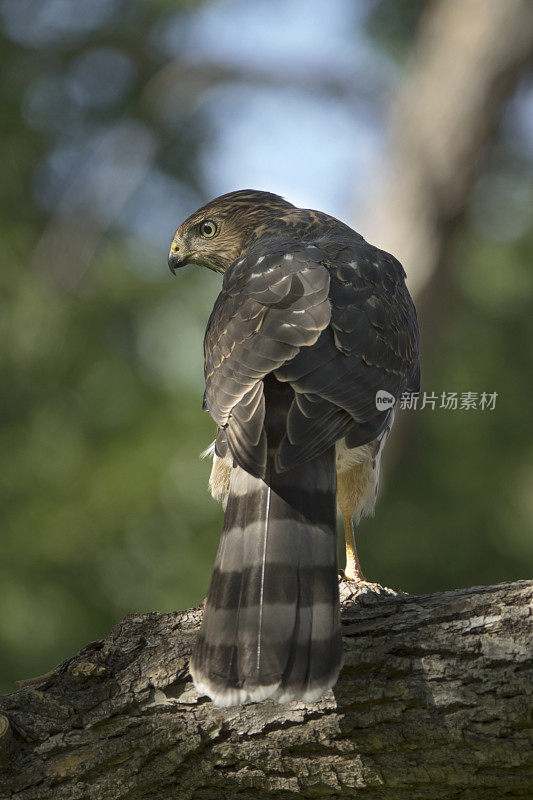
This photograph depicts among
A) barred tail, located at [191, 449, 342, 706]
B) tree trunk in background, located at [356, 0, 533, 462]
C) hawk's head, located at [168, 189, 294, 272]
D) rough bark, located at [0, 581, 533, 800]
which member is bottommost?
rough bark, located at [0, 581, 533, 800]

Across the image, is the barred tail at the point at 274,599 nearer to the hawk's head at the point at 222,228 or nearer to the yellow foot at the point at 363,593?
the yellow foot at the point at 363,593

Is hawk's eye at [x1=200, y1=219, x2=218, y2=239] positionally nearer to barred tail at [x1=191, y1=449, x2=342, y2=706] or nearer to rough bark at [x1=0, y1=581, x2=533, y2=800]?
barred tail at [x1=191, y1=449, x2=342, y2=706]

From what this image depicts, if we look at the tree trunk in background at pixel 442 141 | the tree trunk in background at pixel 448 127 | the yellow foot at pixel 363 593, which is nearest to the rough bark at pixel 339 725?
the yellow foot at pixel 363 593

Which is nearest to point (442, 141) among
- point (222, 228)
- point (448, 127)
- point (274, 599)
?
point (448, 127)

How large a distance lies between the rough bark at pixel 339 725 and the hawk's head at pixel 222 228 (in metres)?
2.51

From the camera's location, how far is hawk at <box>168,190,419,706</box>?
7.80 ft

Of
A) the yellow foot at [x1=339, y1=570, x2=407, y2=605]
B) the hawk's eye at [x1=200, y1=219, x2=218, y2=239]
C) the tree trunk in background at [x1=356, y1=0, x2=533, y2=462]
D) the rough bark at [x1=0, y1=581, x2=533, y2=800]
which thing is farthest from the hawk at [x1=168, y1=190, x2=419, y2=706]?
the tree trunk in background at [x1=356, y1=0, x2=533, y2=462]

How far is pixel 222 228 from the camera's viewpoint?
15.4 feet

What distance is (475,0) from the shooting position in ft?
24.7

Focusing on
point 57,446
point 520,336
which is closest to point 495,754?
point 57,446

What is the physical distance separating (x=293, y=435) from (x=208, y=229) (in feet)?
7.66

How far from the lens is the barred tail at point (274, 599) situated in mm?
2324

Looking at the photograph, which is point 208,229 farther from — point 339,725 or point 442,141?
point 442,141

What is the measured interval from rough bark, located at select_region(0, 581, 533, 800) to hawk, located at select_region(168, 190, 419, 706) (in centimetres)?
26
